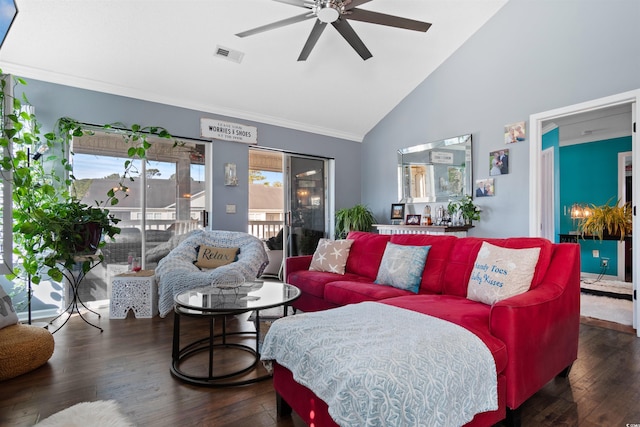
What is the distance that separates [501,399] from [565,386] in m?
0.86

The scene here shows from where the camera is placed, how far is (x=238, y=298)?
2.29m

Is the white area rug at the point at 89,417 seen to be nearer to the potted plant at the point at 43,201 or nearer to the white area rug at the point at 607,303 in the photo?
the potted plant at the point at 43,201

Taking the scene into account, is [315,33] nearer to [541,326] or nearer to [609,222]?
[541,326]

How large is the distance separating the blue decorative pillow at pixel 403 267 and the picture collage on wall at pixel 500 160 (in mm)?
1979

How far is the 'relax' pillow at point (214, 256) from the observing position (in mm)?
3668

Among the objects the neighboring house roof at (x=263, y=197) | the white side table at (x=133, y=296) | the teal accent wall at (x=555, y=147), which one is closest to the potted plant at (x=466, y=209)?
the teal accent wall at (x=555, y=147)

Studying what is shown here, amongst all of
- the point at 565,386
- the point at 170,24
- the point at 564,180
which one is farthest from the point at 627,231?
the point at 170,24

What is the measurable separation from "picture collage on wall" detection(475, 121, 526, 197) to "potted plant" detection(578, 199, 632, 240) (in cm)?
238

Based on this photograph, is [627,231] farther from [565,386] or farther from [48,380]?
[48,380]

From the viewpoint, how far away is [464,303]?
2.13 meters

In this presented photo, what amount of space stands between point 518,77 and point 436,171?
1.45m

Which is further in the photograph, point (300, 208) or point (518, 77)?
point (300, 208)

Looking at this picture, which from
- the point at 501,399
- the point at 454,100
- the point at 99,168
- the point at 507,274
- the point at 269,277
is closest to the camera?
the point at 501,399

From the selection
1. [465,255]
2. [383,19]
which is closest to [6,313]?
[465,255]
